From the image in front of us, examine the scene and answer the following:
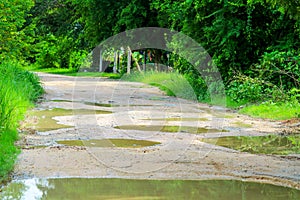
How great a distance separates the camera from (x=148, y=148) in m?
8.45

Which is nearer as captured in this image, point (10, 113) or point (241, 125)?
point (10, 113)

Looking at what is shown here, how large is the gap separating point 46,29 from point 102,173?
28.4 m

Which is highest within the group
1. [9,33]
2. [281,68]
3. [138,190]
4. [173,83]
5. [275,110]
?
[9,33]

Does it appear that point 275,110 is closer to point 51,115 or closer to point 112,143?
point 51,115

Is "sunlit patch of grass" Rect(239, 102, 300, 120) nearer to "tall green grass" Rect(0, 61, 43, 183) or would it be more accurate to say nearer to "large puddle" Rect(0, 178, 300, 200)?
"tall green grass" Rect(0, 61, 43, 183)

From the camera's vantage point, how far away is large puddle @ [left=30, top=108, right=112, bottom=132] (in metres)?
10.4

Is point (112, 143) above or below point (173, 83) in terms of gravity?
below

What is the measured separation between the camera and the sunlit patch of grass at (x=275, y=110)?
12.6 metres

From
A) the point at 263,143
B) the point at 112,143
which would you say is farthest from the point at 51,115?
the point at 263,143

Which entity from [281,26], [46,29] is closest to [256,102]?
[281,26]

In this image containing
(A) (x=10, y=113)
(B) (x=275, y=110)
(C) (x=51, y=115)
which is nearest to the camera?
(A) (x=10, y=113)

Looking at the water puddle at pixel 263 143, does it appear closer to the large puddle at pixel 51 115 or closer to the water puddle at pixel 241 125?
the water puddle at pixel 241 125

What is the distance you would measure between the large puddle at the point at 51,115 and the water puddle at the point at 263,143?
2941 mm

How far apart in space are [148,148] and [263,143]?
202 centimetres
